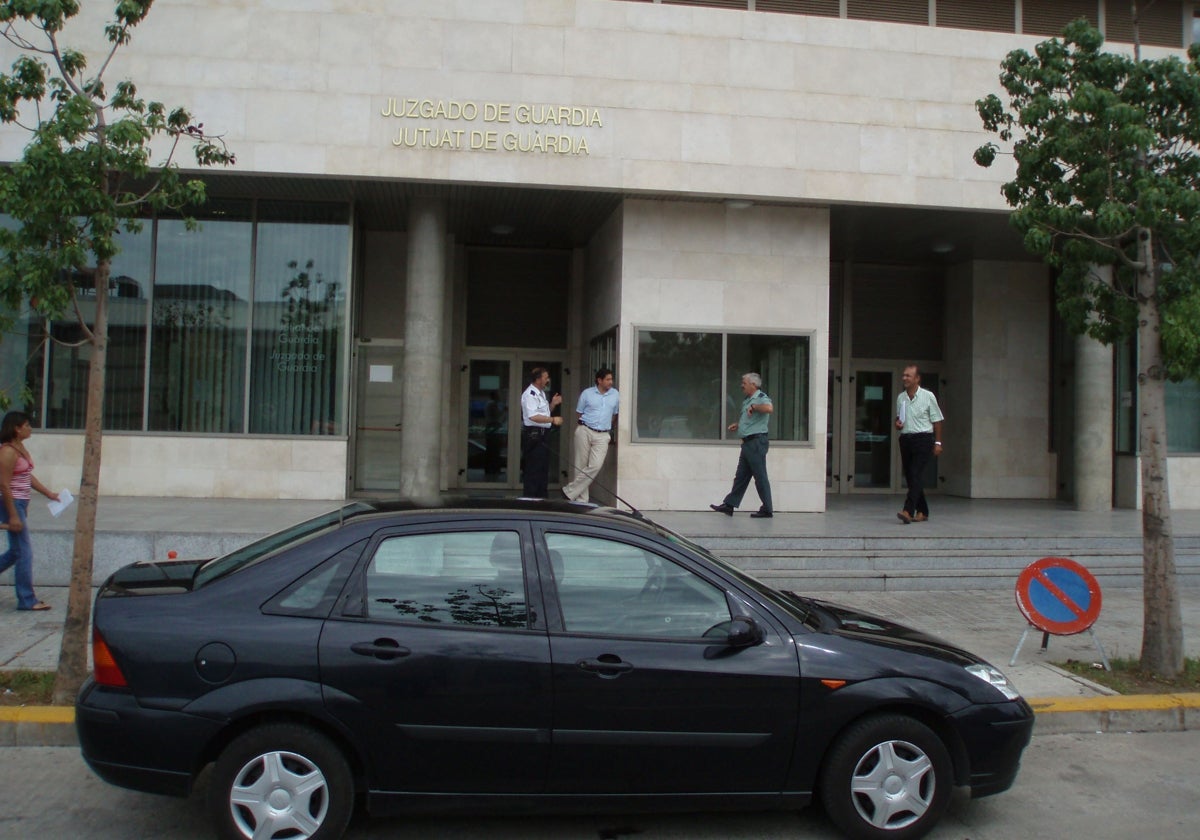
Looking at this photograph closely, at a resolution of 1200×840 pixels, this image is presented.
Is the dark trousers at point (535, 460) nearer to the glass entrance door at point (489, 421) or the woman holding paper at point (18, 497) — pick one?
the glass entrance door at point (489, 421)

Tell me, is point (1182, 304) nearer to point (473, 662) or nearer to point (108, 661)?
point (473, 662)

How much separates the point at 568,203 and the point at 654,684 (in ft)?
33.5

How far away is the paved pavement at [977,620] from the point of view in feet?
20.7

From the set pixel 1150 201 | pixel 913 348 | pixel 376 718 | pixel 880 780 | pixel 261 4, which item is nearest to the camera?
pixel 376 718

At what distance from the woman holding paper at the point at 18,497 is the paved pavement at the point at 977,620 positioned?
248 mm

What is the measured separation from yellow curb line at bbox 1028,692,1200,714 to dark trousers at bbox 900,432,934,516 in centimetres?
544

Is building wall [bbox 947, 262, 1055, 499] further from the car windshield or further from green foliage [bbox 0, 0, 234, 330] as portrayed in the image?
the car windshield

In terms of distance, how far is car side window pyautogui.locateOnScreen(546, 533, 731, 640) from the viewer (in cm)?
439

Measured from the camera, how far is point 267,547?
15.5 feet

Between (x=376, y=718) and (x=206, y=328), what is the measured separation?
10639 mm

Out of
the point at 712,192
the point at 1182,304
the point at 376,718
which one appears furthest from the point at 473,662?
the point at 712,192

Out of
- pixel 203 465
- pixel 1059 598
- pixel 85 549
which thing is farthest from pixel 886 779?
pixel 203 465

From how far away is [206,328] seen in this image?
13.5 metres

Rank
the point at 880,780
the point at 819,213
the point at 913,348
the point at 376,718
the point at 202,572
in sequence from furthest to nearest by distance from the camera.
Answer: the point at 913,348 < the point at 819,213 < the point at 202,572 < the point at 880,780 < the point at 376,718
